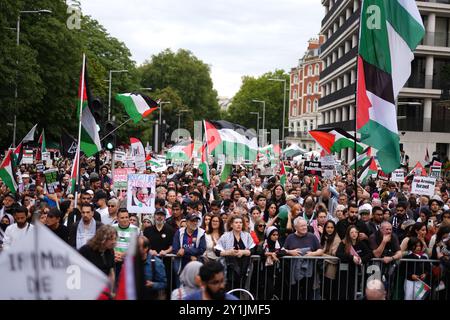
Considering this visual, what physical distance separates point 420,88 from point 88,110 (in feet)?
135

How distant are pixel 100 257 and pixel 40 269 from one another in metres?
2.78

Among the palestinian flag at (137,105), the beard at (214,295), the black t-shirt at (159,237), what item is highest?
the palestinian flag at (137,105)

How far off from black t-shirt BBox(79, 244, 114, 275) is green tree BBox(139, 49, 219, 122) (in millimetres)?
93398

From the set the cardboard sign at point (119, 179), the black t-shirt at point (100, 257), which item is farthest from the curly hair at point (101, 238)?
the cardboard sign at point (119, 179)

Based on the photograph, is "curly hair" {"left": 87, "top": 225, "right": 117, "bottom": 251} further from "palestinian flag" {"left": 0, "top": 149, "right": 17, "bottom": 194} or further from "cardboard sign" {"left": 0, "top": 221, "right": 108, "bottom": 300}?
"palestinian flag" {"left": 0, "top": 149, "right": 17, "bottom": 194}

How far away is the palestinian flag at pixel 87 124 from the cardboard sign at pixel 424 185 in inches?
281

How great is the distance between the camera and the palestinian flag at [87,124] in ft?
39.4

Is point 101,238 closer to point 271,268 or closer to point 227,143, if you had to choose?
point 271,268

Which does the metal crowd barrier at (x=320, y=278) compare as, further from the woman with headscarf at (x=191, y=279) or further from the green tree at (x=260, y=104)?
the green tree at (x=260, y=104)

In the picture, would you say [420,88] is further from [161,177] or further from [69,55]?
[161,177]

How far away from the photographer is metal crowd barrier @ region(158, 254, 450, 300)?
8.16m

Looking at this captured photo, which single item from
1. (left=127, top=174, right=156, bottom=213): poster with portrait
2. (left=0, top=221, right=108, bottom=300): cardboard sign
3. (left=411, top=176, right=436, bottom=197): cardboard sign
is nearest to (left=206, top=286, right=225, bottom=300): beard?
(left=0, top=221, right=108, bottom=300): cardboard sign

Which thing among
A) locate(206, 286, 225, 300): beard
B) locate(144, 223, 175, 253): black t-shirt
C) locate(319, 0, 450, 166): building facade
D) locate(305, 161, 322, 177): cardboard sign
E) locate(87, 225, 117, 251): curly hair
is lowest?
locate(144, 223, 175, 253): black t-shirt

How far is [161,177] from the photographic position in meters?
18.3
